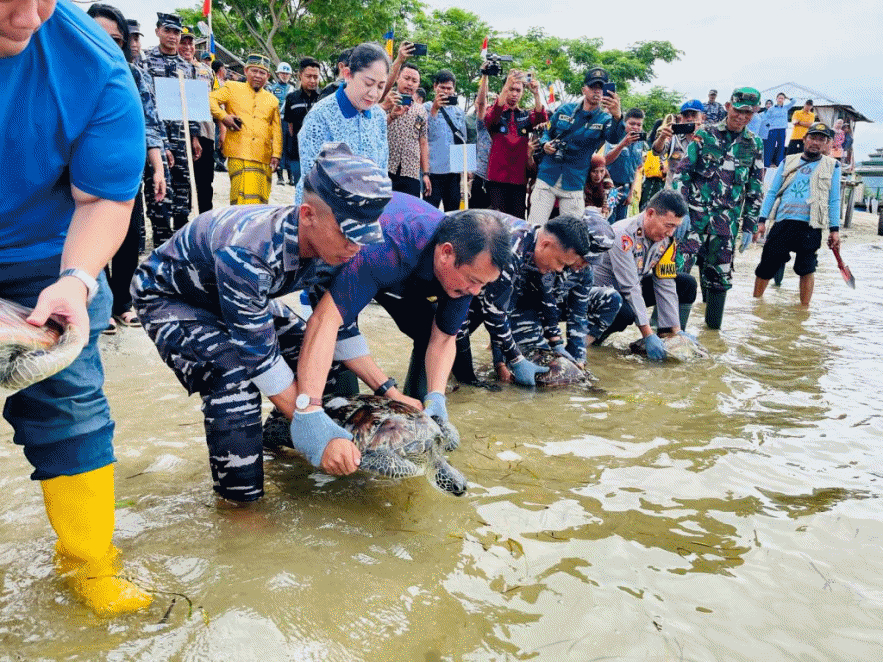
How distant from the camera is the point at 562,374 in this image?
14.0 ft

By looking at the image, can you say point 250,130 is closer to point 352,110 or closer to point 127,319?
point 352,110

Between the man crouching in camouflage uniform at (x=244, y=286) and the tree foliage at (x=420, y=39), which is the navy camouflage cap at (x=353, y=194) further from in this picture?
the tree foliage at (x=420, y=39)

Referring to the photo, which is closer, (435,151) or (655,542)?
(655,542)

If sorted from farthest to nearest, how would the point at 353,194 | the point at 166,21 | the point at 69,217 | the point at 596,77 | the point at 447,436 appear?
the point at 596,77 < the point at 166,21 < the point at 447,436 < the point at 353,194 < the point at 69,217

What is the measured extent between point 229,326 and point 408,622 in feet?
3.52

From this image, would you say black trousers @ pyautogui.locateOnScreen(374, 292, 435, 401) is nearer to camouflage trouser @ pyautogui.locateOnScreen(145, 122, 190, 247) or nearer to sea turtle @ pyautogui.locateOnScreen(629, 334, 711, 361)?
sea turtle @ pyautogui.locateOnScreen(629, 334, 711, 361)

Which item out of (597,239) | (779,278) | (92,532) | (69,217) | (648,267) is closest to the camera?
(69,217)

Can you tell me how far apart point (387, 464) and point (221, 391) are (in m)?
0.64

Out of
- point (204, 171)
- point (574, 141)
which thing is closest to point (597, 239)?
point (574, 141)

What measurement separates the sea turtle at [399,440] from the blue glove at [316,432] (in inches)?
8.3

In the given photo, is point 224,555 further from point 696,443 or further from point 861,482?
point 861,482

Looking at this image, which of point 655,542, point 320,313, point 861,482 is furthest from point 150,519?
point 861,482

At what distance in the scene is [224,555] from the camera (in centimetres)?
221

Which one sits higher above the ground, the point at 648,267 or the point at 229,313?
the point at 229,313
